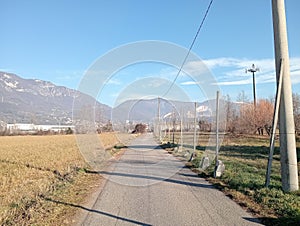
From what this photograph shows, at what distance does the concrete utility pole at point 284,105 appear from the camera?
898 centimetres

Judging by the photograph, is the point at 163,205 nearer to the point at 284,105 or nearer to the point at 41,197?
the point at 41,197

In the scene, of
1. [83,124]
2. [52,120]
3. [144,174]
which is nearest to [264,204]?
[144,174]

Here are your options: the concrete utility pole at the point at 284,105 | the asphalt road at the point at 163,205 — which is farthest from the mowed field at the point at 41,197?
the concrete utility pole at the point at 284,105

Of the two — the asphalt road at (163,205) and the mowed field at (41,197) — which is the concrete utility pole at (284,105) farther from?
the mowed field at (41,197)

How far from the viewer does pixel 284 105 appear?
365 inches

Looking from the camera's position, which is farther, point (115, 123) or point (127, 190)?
point (115, 123)

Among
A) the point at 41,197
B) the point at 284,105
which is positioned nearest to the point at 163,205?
the point at 41,197

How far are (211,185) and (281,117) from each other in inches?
118

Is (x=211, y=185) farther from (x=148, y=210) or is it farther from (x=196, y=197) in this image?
(x=148, y=210)

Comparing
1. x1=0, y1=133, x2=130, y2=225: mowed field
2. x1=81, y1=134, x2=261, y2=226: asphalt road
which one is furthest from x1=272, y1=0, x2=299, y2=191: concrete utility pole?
x1=0, y1=133, x2=130, y2=225: mowed field

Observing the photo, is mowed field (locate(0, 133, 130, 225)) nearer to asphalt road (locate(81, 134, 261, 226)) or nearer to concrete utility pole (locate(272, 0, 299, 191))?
asphalt road (locate(81, 134, 261, 226))

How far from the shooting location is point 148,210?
7125mm

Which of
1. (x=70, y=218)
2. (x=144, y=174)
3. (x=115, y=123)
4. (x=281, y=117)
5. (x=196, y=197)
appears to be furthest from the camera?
(x=115, y=123)

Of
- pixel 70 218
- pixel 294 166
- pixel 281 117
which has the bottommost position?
pixel 70 218
